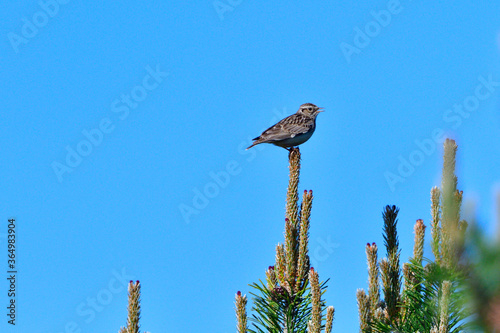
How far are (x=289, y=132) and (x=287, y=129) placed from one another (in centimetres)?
17

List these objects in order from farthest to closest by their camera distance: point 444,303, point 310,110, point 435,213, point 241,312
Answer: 1. point 310,110
2. point 435,213
3. point 241,312
4. point 444,303

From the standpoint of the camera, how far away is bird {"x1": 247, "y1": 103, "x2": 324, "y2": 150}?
15539mm

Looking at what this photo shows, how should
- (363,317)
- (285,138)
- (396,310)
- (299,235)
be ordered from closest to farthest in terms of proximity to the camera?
1. (363,317)
2. (299,235)
3. (396,310)
4. (285,138)

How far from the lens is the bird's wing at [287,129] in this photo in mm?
15547

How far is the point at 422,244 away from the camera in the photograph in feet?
17.8

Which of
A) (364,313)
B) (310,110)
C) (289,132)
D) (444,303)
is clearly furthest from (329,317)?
(310,110)

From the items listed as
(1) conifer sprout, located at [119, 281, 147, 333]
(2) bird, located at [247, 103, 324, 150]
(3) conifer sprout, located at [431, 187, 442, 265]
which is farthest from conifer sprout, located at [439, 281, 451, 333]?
(2) bird, located at [247, 103, 324, 150]

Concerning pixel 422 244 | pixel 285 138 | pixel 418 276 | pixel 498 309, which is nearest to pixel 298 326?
pixel 418 276

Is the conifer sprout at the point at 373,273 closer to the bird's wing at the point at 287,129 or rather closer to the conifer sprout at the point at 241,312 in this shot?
the conifer sprout at the point at 241,312

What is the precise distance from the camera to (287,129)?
51.5ft

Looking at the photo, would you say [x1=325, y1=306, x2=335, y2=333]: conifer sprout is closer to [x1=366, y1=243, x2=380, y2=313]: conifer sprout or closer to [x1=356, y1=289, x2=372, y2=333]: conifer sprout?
[x1=356, y1=289, x2=372, y2=333]: conifer sprout

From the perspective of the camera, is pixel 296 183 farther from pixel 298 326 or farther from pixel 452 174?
pixel 452 174

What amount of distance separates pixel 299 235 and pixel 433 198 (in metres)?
1.30

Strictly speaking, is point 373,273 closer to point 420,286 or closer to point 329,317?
point 420,286
